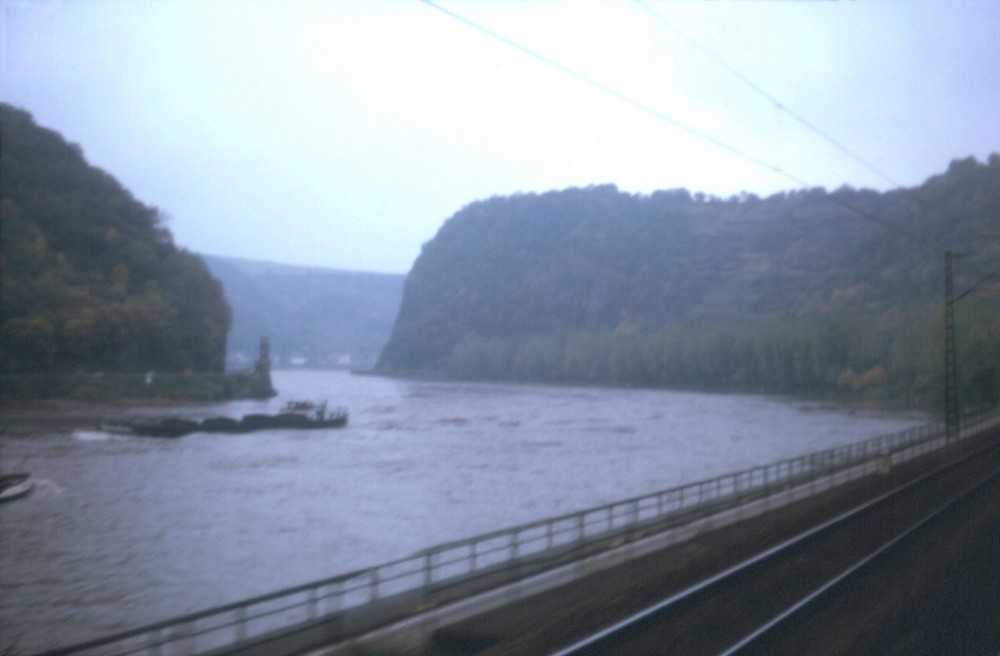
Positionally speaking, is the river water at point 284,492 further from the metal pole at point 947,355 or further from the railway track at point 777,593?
the railway track at point 777,593

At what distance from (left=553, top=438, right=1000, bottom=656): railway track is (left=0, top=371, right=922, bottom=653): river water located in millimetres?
4986

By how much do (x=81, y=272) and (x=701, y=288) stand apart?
2085 inches

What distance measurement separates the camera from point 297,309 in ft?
66.2

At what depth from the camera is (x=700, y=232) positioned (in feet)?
219

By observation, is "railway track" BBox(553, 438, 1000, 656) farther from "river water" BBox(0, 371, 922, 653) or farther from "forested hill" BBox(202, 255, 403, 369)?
"forested hill" BBox(202, 255, 403, 369)

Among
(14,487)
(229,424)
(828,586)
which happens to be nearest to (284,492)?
(14,487)

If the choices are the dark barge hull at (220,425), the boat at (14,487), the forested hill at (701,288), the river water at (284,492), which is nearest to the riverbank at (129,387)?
the river water at (284,492)

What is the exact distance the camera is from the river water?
1034cm

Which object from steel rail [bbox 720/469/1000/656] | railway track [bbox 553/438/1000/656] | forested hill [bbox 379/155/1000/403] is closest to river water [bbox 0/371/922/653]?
railway track [bbox 553/438/1000/656]

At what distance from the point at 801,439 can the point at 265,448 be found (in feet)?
59.1

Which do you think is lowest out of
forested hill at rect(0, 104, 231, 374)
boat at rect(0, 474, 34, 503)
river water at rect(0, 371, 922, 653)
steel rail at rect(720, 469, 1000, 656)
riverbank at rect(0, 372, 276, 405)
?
river water at rect(0, 371, 922, 653)

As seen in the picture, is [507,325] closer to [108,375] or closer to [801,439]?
[801,439]

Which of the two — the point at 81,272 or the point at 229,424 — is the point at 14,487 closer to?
the point at 81,272

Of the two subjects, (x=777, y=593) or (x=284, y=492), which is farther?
(x=284, y=492)
